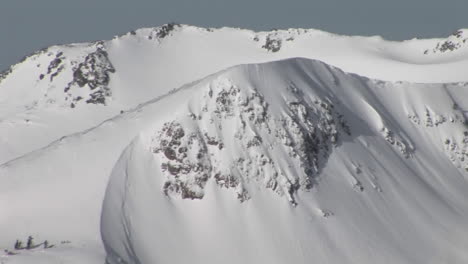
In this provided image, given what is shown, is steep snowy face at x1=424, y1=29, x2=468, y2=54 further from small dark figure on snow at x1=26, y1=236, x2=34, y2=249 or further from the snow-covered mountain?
small dark figure on snow at x1=26, y1=236, x2=34, y2=249

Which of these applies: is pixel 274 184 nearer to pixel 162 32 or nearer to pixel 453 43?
pixel 162 32

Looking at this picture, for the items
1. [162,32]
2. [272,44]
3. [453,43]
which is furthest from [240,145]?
[453,43]

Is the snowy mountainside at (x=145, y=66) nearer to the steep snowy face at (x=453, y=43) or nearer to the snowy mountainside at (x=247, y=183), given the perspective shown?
the steep snowy face at (x=453, y=43)

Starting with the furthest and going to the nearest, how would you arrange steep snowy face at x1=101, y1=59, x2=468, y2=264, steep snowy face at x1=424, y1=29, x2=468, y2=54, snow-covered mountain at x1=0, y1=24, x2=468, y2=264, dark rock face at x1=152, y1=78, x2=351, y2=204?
1. steep snowy face at x1=424, y1=29, x2=468, y2=54
2. dark rock face at x1=152, y1=78, x2=351, y2=204
3. steep snowy face at x1=101, y1=59, x2=468, y2=264
4. snow-covered mountain at x1=0, y1=24, x2=468, y2=264

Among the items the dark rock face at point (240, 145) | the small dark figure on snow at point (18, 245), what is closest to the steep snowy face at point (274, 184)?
the dark rock face at point (240, 145)

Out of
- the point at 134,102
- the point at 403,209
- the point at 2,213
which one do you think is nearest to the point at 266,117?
the point at 403,209

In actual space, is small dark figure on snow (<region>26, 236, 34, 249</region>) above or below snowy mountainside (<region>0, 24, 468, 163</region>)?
below

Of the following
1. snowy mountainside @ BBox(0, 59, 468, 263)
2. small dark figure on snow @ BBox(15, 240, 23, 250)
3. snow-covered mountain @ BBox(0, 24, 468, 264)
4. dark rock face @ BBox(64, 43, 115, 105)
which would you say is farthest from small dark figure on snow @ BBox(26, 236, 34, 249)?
dark rock face @ BBox(64, 43, 115, 105)

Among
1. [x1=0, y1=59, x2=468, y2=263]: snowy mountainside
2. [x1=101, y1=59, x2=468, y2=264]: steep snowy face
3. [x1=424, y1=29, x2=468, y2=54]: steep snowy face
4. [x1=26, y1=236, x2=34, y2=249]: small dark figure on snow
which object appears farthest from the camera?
[x1=424, y1=29, x2=468, y2=54]: steep snowy face
